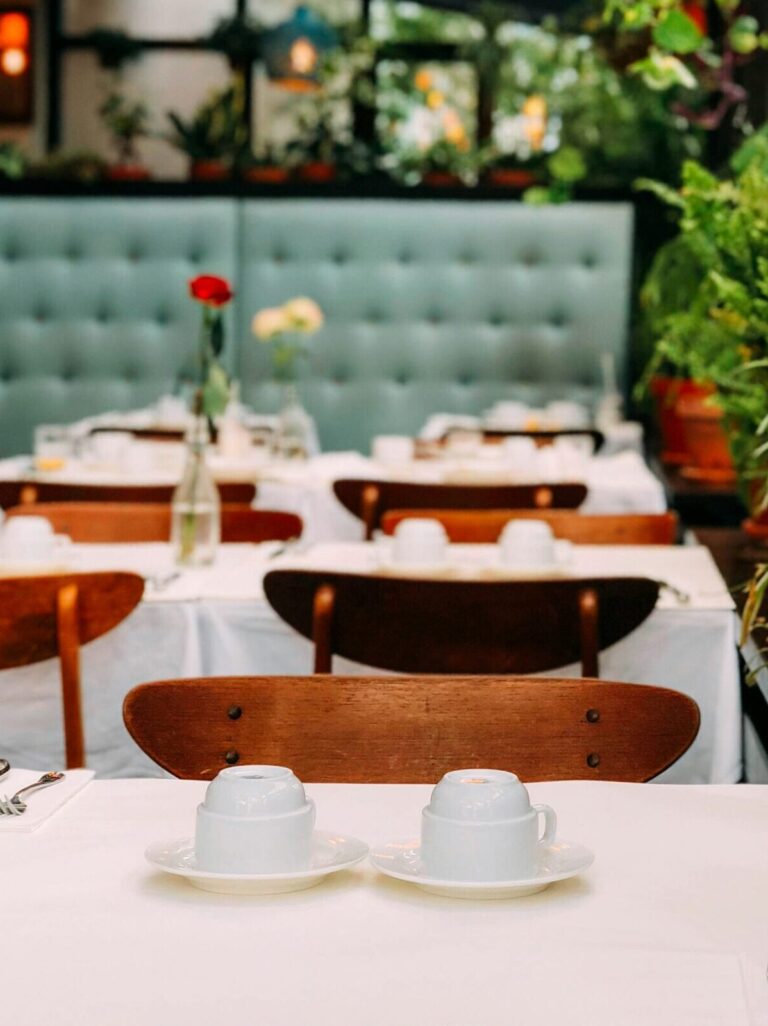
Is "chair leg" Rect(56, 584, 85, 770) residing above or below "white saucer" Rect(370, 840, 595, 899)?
below

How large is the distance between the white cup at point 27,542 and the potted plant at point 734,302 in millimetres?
1050

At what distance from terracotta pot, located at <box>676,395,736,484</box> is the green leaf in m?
1.68

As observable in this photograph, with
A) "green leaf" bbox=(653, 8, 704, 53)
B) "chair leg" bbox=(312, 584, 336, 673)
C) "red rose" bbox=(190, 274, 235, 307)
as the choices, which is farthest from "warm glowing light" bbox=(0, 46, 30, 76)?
"chair leg" bbox=(312, 584, 336, 673)

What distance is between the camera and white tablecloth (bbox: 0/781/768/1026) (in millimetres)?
909

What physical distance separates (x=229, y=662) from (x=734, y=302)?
33.7 inches

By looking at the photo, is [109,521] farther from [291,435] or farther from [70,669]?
[291,435]

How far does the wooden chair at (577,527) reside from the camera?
3258 millimetres

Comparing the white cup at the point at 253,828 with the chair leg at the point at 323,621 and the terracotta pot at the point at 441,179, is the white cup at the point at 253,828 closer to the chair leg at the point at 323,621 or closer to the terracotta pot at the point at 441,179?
the chair leg at the point at 323,621

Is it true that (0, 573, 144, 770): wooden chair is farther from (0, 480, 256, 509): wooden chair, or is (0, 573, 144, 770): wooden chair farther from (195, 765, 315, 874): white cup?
(0, 480, 256, 509): wooden chair

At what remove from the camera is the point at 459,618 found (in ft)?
7.74

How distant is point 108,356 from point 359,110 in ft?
5.63

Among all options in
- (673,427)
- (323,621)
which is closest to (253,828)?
(323,621)

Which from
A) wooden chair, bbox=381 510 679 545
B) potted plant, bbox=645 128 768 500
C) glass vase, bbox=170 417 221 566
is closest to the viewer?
potted plant, bbox=645 128 768 500

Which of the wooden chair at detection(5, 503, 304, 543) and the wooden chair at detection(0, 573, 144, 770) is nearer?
the wooden chair at detection(0, 573, 144, 770)
